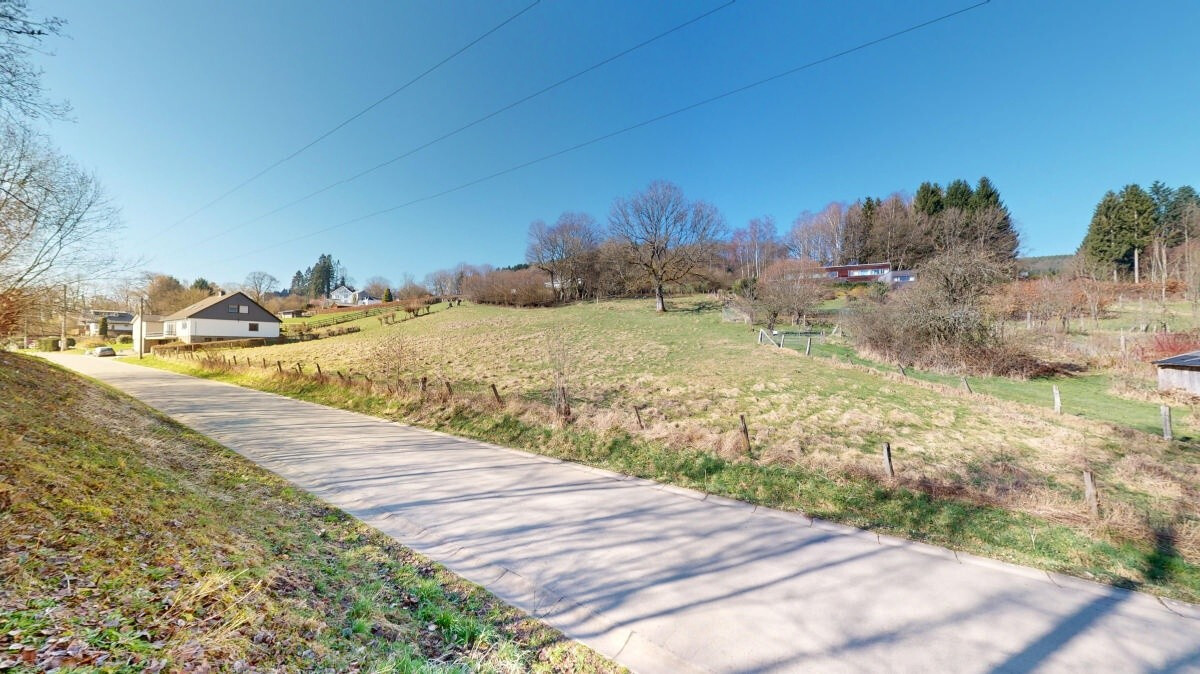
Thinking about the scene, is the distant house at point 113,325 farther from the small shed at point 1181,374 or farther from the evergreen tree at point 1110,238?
the evergreen tree at point 1110,238

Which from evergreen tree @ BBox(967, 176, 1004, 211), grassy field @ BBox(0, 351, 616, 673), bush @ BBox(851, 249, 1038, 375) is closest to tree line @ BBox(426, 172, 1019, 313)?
evergreen tree @ BBox(967, 176, 1004, 211)

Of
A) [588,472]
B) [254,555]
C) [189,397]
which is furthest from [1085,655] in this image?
[189,397]

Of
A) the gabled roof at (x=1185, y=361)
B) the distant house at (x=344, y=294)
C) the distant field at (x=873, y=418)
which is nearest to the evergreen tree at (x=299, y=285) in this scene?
the distant house at (x=344, y=294)

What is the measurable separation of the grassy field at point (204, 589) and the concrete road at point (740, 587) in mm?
467

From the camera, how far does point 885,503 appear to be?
5.57 meters

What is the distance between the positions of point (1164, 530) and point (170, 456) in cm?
1405

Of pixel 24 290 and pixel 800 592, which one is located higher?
pixel 24 290

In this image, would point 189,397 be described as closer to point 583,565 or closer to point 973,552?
point 583,565

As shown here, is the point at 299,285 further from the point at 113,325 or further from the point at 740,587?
the point at 740,587

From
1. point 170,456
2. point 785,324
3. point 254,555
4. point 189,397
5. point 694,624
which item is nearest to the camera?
point 694,624

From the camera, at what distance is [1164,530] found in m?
4.79

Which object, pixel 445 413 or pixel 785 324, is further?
pixel 785 324

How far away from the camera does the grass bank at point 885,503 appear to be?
4.28 meters

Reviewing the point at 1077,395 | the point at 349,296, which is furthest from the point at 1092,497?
the point at 349,296
